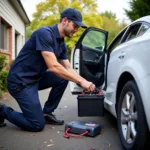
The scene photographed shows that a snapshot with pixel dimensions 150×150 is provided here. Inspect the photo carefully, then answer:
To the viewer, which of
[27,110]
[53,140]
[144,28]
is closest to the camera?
[144,28]

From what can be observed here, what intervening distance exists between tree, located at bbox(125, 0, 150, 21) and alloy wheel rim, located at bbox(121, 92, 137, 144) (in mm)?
20017

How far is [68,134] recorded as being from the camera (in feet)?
10.4

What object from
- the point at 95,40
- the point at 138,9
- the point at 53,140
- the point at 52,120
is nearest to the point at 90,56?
the point at 95,40

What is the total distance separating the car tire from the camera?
219cm

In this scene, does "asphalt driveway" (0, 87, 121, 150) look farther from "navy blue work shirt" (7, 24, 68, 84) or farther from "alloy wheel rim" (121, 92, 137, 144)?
"navy blue work shirt" (7, 24, 68, 84)

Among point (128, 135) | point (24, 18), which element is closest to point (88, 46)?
point (128, 135)

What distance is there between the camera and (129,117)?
8.34 ft

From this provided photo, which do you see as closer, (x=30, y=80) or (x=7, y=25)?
(x=30, y=80)

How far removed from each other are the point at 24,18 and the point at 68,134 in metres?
15.0

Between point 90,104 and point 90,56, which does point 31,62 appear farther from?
point 90,56

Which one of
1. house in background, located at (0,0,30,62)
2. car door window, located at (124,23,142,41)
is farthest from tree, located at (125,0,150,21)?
car door window, located at (124,23,142,41)

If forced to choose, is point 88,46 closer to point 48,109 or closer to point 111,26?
point 48,109

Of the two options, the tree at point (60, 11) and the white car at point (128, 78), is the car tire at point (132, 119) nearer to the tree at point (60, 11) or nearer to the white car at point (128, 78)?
the white car at point (128, 78)

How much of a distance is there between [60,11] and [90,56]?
25.4 m
